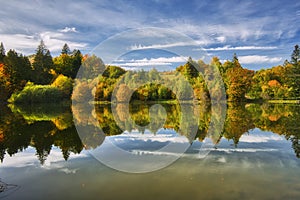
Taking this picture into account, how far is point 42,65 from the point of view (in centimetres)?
6016

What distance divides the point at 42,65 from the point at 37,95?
18202 mm

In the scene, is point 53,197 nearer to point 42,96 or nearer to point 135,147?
point 135,147

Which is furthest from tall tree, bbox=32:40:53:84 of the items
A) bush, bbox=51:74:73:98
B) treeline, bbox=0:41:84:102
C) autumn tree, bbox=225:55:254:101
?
autumn tree, bbox=225:55:254:101

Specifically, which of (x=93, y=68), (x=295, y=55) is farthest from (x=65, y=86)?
(x=295, y=55)

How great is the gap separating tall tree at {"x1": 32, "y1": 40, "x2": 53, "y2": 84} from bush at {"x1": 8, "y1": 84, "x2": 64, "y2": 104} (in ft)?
32.3

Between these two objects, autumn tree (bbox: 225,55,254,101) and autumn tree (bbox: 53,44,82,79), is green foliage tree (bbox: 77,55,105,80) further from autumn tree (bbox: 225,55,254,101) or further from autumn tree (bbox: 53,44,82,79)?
autumn tree (bbox: 225,55,254,101)

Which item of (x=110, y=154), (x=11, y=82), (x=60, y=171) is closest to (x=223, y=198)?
(x=60, y=171)

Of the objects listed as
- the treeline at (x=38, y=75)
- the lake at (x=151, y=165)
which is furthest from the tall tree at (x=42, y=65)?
the lake at (x=151, y=165)

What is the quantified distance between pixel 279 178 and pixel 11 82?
52.5 metres

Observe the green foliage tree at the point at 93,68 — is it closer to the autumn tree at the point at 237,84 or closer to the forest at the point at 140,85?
the forest at the point at 140,85

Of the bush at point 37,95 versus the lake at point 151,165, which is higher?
the bush at point 37,95

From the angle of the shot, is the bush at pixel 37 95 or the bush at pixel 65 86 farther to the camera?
Result: the bush at pixel 65 86

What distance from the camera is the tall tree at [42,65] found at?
2184 inches

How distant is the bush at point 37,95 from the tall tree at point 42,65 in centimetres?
985
